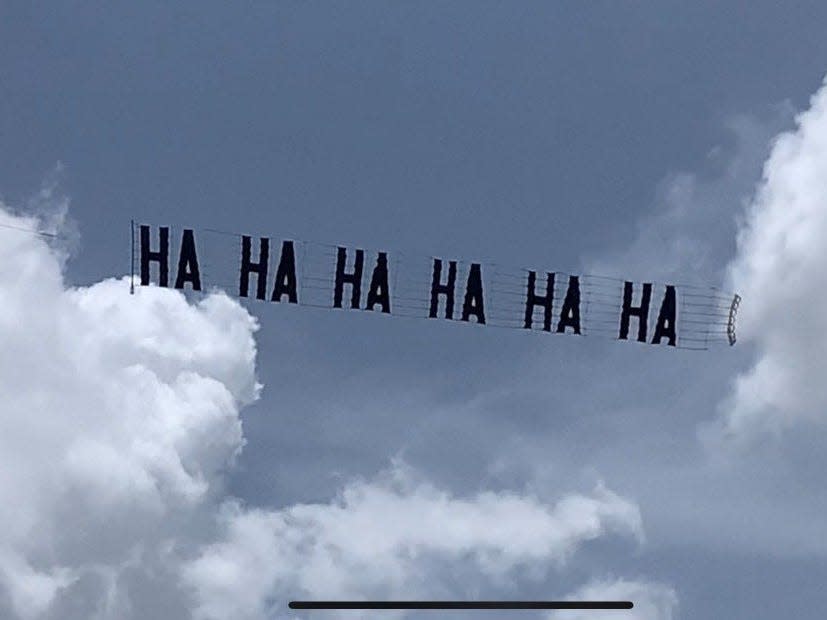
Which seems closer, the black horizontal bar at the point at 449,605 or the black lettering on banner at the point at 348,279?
the black horizontal bar at the point at 449,605

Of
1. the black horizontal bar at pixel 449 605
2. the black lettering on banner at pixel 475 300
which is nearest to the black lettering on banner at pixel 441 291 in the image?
the black lettering on banner at pixel 475 300

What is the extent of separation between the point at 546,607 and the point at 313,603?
17.7 ft

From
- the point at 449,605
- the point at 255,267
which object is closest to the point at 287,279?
the point at 255,267

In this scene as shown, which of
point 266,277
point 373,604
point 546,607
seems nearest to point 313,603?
point 373,604

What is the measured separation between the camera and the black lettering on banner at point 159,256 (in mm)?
84188

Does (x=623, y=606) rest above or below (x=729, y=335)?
below

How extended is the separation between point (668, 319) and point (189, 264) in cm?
3042

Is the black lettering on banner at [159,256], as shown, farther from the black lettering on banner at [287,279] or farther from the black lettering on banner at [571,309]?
the black lettering on banner at [571,309]

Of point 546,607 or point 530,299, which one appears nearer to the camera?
point 546,607

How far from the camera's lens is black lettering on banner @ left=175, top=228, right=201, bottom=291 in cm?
8531

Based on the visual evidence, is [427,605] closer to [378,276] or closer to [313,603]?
[313,603]

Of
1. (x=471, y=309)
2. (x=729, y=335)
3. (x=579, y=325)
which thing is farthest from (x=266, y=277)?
(x=729, y=335)

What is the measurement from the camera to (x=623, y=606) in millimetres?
31359

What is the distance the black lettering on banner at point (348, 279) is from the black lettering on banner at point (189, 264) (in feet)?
28.7
